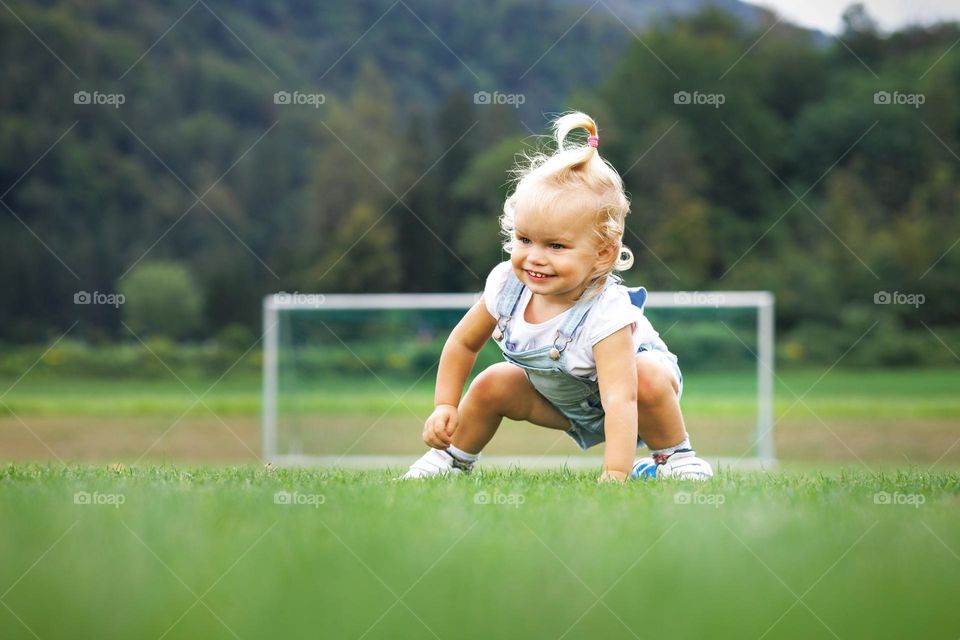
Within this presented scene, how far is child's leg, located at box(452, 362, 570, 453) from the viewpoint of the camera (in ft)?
13.9

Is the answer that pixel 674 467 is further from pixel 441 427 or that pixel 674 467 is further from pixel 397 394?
pixel 397 394

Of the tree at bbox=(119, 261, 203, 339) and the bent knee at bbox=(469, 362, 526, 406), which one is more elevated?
the tree at bbox=(119, 261, 203, 339)

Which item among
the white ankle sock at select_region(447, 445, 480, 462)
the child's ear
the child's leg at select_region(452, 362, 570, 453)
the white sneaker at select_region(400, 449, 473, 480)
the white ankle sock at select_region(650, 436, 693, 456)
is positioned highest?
the child's ear

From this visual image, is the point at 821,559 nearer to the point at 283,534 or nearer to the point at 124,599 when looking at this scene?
the point at 283,534

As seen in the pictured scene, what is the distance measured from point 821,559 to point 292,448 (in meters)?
10.00

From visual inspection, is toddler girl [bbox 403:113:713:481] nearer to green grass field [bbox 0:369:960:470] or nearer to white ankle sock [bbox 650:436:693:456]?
white ankle sock [bbox 650:436:693:456]

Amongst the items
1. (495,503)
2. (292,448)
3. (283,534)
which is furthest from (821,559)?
(292,448)

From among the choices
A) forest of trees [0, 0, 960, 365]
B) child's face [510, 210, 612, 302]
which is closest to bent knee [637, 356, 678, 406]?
child's face [510, 210, 612, 302]

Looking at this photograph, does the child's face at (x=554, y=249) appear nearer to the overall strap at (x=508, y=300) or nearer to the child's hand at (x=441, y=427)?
the overall strap at (x=508, y=300)

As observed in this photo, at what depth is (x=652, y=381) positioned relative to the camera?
13.1ft

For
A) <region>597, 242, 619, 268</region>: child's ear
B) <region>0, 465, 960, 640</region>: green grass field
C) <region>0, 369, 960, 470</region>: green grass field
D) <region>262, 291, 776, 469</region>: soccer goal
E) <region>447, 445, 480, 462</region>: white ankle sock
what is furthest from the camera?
<region>0, 369, 960, 470</region>: green grass field

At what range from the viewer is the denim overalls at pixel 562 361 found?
3.95 metres

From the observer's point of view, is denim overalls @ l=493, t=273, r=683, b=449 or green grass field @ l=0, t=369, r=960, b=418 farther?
green grass field @ l=0, t=369, r=960, b=418

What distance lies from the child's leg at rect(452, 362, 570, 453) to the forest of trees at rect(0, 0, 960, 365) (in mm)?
23845
